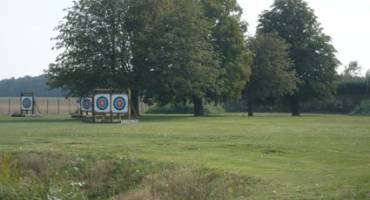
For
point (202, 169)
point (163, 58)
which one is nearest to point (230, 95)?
point (163, 58)

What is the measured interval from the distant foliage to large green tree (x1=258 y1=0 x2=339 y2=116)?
82185mm

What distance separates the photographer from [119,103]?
43.7 metres

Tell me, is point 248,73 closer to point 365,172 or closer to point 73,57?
point 73,57

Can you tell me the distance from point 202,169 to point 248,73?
4617cm

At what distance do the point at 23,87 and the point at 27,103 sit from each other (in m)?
94.9

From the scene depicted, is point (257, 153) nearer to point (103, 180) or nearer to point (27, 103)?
point (103, 180)

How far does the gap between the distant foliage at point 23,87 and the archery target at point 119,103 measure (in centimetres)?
10712

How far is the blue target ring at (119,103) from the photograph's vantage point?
1716 inches

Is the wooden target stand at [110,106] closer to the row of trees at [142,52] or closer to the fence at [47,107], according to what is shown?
the row of trees at [142,52]

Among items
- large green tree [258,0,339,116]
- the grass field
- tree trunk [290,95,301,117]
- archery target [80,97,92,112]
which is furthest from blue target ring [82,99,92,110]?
tree trunk [290,95,301,117]

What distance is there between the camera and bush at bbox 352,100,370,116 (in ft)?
257

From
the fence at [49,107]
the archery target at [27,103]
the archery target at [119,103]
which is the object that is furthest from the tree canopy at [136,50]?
the fence at [49,107]

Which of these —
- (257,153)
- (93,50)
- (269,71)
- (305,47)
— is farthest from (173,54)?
(257,153)

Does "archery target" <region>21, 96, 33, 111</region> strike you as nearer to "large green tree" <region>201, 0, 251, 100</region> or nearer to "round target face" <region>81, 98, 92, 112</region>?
"round target face" <region>81, 98, 92, 112</region>
